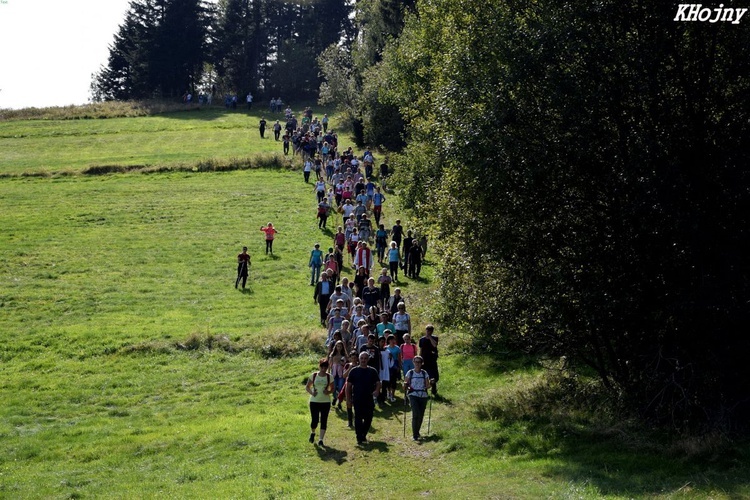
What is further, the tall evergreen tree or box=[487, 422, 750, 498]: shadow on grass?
the tall evergreen tree

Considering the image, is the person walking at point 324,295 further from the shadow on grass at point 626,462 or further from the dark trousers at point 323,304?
the shadow on grass at point 626,462

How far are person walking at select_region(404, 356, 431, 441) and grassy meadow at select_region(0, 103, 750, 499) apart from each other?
1.35 ft

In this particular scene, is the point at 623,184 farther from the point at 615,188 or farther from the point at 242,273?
the point at 242,273

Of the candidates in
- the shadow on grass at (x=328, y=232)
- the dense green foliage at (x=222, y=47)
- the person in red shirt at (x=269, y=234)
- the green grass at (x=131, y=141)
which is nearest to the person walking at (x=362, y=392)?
the person in red shirt at (x=269, y=234)

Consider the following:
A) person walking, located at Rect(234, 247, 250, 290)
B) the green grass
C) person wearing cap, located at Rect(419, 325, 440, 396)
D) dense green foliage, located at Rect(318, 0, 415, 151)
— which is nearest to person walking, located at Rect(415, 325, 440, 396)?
person wearing cap, located at Rect(419, 325, 440, 396)

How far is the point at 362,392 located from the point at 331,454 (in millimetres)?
1322

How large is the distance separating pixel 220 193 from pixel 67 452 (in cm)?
3114

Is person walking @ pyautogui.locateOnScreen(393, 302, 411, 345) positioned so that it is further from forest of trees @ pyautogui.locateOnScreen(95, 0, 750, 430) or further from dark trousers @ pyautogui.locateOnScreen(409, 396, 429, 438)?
dark trousers @ pyautogui.locateOnScreen(409, 396, 429, 438)

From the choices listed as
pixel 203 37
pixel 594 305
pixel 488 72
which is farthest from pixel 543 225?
pixel 203 37

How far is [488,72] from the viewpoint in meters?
17.2

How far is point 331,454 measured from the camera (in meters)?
16.5

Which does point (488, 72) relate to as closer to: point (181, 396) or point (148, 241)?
point (181, 396)

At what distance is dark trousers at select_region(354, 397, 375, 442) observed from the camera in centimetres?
1673

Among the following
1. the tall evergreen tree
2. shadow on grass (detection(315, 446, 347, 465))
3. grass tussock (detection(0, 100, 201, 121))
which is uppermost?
the tall evergreen tree
